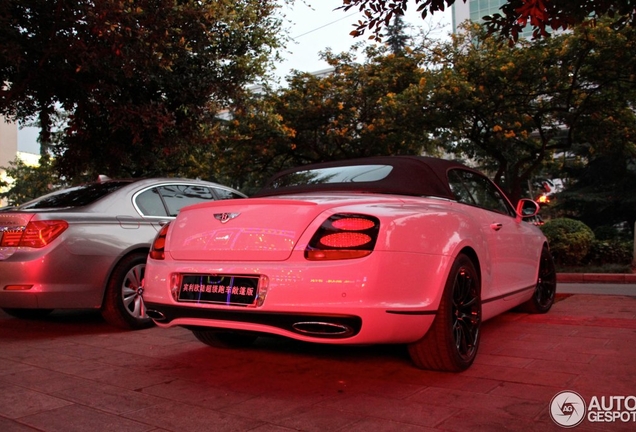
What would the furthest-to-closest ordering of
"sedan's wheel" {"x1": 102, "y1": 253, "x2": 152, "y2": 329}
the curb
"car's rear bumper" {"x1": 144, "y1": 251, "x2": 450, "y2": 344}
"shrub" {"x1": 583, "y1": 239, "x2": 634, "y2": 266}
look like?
1. "shrub" {"x1": 583, "y1": 239, "x2": 634, "y2": 266}
2. the curb
3. "sedan's wheel" {"x1": 102, "y1": 253, "x2": 152, "y2": 329}
4. "car's rear bumper" {"x1": 144, "y1": 251, "x2": 450, "y2": 344}

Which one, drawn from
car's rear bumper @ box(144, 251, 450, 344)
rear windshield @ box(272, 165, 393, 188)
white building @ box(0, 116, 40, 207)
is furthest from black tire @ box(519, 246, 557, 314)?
white building @ box(0, 116, 40, 207)

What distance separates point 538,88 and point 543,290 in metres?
10.8

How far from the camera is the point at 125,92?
1008 centimetres

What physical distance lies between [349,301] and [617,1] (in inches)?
170

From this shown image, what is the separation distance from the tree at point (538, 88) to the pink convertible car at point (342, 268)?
38.7 ft

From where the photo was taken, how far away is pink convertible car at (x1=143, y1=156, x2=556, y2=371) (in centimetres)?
312

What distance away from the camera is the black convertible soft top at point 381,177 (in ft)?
13.5

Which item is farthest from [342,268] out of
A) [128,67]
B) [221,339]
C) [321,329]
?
[128,67]

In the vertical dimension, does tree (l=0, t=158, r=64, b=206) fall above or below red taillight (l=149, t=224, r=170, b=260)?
above

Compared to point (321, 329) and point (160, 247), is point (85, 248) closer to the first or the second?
point (160, 247)

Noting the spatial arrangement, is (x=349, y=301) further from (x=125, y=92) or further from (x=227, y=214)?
(x=125, y=92)

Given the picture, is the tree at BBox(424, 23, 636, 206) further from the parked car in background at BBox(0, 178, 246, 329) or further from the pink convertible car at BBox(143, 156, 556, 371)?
the pink convertible car at BBox(143, 156, 556, 371)

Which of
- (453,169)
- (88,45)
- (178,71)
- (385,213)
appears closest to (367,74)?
(178,71)
